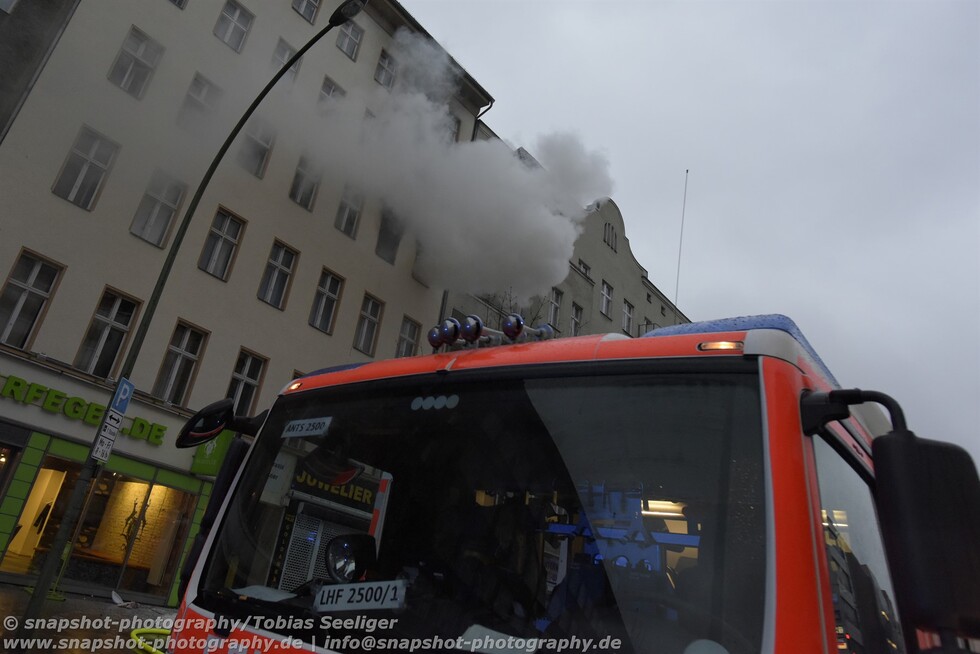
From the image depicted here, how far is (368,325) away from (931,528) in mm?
17038

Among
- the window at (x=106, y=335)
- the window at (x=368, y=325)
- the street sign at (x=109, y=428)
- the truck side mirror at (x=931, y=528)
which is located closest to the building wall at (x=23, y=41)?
the window at (x=106, y=335)

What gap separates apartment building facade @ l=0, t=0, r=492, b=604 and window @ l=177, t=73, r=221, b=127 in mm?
33

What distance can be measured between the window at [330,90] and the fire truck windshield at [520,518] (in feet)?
53.9

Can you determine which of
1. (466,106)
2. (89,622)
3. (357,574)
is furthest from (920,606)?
(466,106)

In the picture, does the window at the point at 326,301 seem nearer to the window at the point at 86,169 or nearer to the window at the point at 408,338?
the window at the point at 408,338

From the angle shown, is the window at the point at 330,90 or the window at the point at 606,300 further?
the window at the point at 606,300

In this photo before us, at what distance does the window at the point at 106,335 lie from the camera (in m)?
12.2

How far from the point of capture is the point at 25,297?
454 inches

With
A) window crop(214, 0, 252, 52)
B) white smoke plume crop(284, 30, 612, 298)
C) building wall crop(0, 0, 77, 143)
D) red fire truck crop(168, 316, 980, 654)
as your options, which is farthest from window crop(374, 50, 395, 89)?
red fire truck crop(168, 316, 980, 654)

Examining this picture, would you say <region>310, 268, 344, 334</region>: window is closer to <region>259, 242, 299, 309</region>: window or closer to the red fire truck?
<region>259, 242, 299, 309</region>: window

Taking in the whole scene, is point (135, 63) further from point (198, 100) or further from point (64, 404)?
point (64, 404)

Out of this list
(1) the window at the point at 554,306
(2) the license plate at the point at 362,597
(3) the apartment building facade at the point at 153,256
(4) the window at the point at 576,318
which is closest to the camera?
(2) the license plate at the point at 362,597

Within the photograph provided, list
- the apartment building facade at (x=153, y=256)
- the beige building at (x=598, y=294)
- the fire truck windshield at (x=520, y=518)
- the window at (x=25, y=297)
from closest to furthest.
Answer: the fire truck windshield at (x=520, y=518) < the window at (x=25, y=297) < the apartment building facade at (x=153, y=256) < the beige building at (x=598, y=294)

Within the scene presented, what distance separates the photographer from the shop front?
36.7ft
